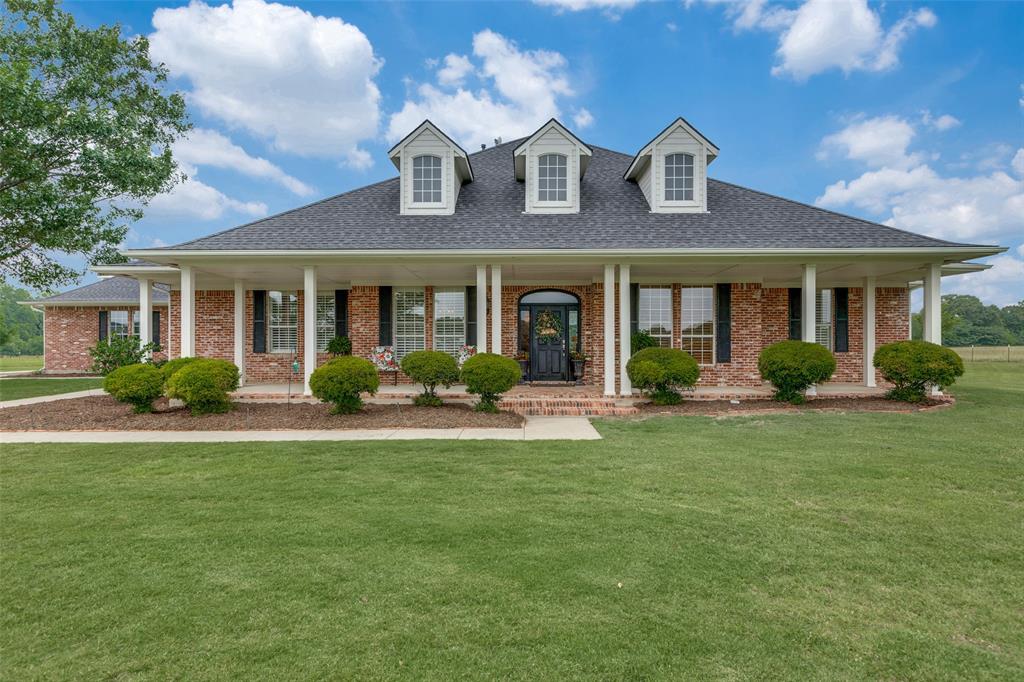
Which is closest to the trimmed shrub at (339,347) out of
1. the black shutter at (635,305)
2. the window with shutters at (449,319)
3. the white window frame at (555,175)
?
the window with shutters at (449,319)

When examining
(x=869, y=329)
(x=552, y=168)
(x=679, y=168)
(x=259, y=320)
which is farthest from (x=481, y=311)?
(x=869, y=329)

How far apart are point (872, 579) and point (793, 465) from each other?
8.92ft

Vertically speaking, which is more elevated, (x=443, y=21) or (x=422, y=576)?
(x=443, y=21)

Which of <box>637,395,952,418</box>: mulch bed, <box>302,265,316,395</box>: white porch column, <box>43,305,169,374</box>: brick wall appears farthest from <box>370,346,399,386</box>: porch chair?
<box>43,305,169,374</box>: brick wall

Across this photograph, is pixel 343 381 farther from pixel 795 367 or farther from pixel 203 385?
pixel 795 367

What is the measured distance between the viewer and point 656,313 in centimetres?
1252

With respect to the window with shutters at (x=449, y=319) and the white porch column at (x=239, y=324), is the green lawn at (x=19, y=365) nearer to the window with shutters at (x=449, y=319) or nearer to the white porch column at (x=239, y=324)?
the white porch column at (x=239, y=324)

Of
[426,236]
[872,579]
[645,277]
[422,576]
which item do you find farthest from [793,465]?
[426,236]

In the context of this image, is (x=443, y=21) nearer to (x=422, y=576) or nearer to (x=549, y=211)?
(x=549, y=211)

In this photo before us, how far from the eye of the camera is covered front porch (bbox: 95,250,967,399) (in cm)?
1149

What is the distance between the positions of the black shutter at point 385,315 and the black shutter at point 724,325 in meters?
8.61

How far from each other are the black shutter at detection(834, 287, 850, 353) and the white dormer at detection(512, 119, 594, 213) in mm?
7869

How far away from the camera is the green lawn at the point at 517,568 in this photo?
2.23 meters

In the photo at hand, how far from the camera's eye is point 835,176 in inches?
747
